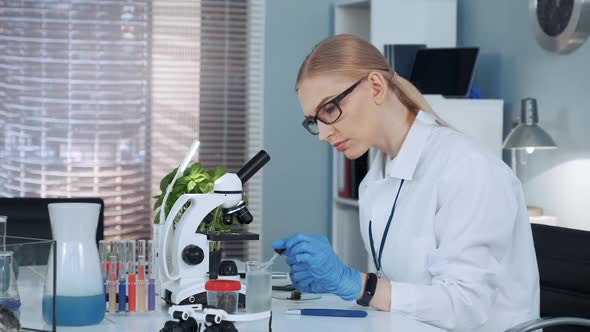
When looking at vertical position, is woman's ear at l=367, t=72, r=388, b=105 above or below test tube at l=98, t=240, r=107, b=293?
above

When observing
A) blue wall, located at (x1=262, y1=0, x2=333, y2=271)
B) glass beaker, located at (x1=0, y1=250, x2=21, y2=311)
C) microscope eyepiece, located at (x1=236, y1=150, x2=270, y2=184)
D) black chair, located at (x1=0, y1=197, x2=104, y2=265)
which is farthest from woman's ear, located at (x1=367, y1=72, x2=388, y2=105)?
blue wall, located at (x1=262, y1=0, x2=333, y2=271)

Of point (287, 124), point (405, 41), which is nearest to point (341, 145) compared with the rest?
point (405, 41)

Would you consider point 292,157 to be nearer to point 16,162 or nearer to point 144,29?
point 144,29

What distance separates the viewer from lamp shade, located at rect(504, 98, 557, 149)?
10.6 feet

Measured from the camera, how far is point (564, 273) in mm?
2217

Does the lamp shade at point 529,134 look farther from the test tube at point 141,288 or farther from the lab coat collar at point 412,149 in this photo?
the test tube at point 141,288

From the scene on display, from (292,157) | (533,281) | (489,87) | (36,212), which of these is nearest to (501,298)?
(533,281)

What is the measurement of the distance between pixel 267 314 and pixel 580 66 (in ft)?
6.52

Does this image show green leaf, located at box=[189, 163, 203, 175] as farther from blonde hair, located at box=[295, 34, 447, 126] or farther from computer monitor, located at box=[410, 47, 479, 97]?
computer monitor, located at box=[410, 47, 479, 97]

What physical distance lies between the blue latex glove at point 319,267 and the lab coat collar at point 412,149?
0.91 ft

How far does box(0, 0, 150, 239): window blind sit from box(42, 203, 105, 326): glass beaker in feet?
8.87

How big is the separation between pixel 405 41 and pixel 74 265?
8.24 feet

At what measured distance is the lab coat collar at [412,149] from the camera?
2.08 m

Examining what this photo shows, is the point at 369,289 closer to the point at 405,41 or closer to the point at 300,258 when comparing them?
the point at 300,258
